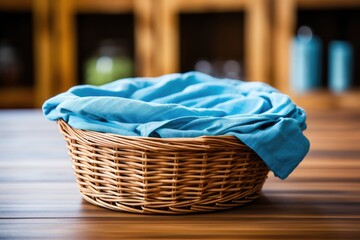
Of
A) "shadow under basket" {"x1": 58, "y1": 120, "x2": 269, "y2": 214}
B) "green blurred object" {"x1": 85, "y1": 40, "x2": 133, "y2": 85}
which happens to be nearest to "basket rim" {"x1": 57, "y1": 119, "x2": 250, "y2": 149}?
"shadow under basket" {"x1": 58, "y1": 120, "x2": 269, "y2": 214}

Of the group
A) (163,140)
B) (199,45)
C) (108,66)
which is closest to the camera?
(163,140)

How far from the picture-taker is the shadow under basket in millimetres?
668

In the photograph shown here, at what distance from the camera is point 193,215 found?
70cm

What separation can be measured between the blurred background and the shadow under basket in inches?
76.0

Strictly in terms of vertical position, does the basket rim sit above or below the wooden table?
above

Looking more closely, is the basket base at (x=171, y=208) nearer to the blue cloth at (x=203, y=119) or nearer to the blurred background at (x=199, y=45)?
the blue cloth at (x=203, y=119)

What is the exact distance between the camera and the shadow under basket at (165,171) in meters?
0.67

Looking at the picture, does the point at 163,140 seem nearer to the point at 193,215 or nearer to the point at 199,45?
the point at 193,215

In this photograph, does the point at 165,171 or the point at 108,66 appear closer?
the point at 165,171

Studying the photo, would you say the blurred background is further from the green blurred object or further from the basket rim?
the basket rim

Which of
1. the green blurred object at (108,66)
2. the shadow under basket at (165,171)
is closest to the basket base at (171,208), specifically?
the shadow under basket at (165,171)

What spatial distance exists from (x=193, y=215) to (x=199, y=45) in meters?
2.23

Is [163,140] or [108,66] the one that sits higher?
[163,140]

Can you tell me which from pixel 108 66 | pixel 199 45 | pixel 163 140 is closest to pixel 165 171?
pixel 163 140
